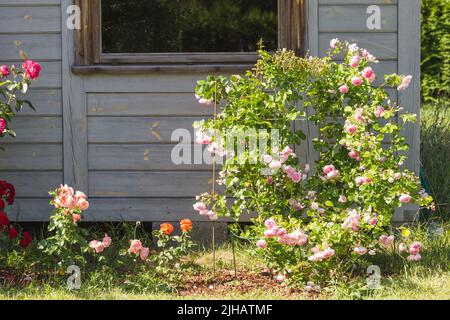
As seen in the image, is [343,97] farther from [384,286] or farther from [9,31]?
[9,31]

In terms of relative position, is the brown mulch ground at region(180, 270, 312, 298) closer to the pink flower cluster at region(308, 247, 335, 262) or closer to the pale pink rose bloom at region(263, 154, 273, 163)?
the pink flower cluster at region(308, 247, 335, 262)

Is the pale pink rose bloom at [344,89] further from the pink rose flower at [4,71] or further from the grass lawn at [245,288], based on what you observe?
the pink rose flower at [4,71]

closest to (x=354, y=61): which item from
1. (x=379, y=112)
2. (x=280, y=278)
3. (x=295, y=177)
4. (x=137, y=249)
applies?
(x=379, y=112)

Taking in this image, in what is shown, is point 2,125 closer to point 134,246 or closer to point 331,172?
point 134,246

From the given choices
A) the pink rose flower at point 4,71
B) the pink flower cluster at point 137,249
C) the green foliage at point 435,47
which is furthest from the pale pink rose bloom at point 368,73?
the green foliage at point 435,47

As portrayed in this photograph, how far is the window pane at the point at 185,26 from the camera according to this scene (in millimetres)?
5574

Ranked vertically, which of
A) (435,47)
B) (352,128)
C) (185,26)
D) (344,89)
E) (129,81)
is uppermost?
(435,47)

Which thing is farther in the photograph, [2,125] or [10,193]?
[10,193]

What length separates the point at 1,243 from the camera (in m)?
5.14

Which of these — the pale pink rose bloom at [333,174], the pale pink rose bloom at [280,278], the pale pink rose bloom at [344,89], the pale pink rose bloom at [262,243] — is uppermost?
the pale pink rose bloom at [344,89]

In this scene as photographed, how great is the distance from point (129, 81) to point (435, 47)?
610cm

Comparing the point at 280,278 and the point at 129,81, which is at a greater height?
the point at 129,81

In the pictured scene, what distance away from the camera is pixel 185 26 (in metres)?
5.59

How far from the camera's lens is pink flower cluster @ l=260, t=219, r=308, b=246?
4.48 meters
